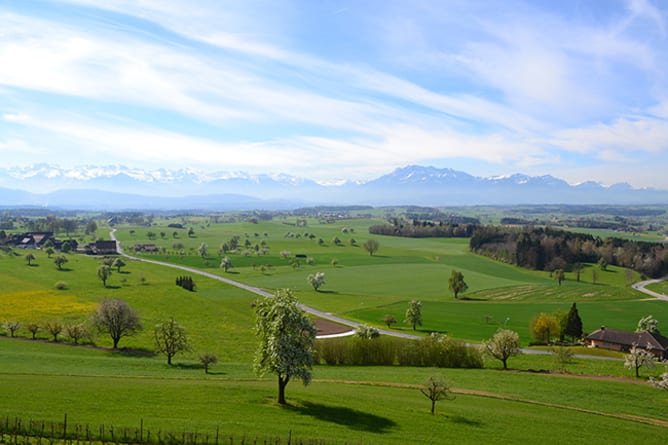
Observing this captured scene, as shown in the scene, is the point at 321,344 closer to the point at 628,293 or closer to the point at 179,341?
the point at 179,341

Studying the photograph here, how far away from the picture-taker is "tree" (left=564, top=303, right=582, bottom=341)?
74875 millimetres

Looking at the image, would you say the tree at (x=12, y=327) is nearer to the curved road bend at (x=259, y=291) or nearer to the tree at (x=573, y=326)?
the curved road bend at (x=259, y=291)

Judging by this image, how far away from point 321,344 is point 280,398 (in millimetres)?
23381

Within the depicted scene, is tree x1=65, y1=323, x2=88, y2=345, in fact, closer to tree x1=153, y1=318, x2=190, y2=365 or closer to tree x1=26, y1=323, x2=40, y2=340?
tree x1=26, y1=323, x2=40, y2=340

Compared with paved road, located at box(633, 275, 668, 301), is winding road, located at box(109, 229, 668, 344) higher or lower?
lower

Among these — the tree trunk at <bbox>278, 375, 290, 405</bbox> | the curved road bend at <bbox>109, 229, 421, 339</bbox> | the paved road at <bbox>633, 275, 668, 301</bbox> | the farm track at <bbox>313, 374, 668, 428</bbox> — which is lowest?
the curved road bend at <bbox>109, 229, 421, 339</bbox>

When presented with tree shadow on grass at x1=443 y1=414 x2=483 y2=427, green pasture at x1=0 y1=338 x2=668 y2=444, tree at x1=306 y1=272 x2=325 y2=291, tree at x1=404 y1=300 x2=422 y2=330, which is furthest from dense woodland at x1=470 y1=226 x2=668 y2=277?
tree shadow on grass at x1=443 y1=414 x2=483 y2=427

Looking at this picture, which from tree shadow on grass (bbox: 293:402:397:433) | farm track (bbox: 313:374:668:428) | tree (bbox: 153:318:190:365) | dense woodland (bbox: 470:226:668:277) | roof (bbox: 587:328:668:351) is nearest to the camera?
tree shadow on grass (bbox: 293:402:397:433)

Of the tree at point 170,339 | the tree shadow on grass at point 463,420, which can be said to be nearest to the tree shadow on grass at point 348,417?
the tree shadow on grass at point 463,420

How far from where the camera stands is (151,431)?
2464 cm

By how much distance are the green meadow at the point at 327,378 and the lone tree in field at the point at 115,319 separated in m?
1.93

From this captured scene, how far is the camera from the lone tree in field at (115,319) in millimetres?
56403

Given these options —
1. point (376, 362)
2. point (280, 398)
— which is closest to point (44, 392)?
point (280, 398)

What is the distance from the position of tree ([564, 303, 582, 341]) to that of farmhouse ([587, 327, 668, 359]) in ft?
8.63
